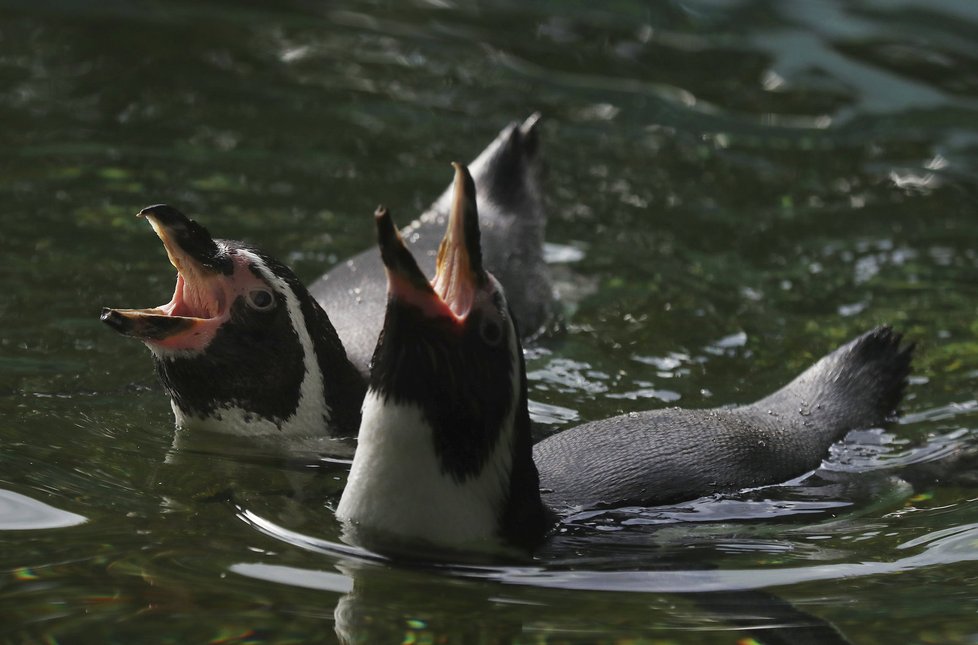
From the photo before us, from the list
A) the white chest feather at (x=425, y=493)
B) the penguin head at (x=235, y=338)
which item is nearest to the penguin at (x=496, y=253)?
the penguin head at (x=235, y=338)

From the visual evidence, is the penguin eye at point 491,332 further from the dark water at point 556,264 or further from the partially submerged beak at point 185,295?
the partially submerged beak at point 185,295

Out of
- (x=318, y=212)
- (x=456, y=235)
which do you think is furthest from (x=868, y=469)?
(x=318, y=212)

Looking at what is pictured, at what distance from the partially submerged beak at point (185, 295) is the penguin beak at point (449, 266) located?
141cm

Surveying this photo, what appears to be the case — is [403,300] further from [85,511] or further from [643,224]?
[643,224]

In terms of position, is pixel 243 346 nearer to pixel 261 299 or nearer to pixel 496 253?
pixel 261 299

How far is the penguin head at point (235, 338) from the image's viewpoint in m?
6.40

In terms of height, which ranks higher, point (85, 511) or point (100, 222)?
point (100, 222)

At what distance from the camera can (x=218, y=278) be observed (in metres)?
6.51

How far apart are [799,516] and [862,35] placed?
8144mm

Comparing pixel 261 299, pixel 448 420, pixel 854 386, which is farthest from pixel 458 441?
pixel 854 386

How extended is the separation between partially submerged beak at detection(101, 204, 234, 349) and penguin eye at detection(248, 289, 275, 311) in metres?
0.11

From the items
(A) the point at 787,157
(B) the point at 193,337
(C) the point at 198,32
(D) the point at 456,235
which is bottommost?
(B) the point at 193,337

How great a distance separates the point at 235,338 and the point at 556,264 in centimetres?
345

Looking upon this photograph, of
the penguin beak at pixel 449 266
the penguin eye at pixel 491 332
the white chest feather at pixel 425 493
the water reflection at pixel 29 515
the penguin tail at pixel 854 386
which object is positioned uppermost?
the penguin beak at pixel 449 266
